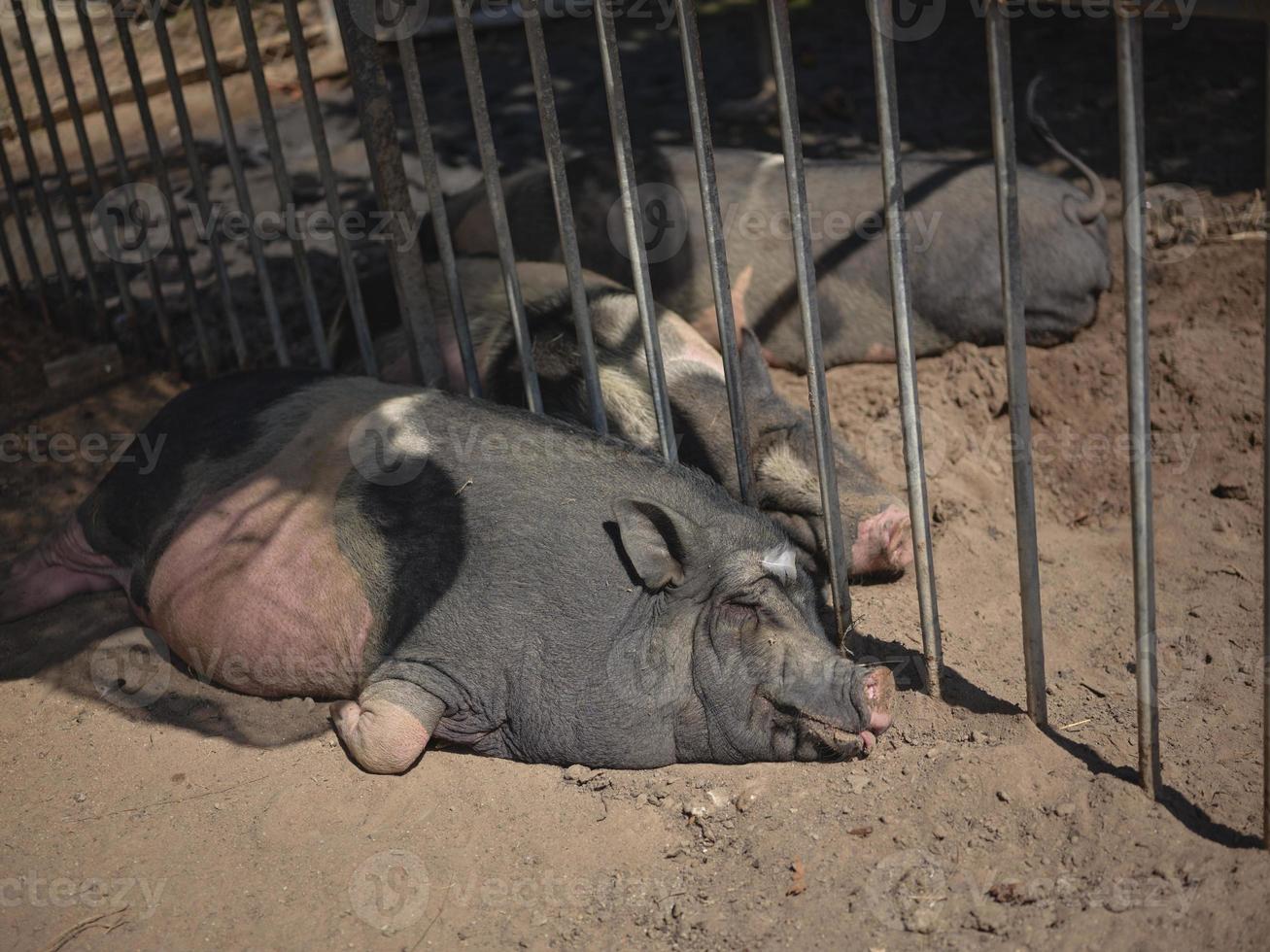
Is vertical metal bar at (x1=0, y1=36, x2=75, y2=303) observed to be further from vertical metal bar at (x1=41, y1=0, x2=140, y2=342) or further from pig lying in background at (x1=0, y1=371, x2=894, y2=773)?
pig lying in background at (x1=0, y1=371, x2=894, y2=773)

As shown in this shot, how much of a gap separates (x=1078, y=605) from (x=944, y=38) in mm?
5769

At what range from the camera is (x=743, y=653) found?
11.3 feet

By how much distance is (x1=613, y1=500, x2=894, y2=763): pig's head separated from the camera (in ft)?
11.0

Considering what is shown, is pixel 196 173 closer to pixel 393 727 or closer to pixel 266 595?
pixel 266 595

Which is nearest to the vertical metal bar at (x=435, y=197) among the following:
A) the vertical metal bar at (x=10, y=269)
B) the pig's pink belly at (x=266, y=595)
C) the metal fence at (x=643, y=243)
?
the metal fence at (x=643, y=243)

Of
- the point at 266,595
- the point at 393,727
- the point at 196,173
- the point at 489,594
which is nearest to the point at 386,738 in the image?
the point at 393,727

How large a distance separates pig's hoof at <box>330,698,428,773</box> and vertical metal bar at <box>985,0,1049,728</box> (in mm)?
→ 1690

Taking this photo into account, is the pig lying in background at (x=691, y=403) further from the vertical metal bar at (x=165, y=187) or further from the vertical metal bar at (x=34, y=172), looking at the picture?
the vertical metal bar at (x=34, y=172)

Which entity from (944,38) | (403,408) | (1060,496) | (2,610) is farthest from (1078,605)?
(944,38)

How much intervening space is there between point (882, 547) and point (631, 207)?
1567 millimetres

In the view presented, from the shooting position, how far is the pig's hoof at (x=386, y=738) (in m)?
3.42

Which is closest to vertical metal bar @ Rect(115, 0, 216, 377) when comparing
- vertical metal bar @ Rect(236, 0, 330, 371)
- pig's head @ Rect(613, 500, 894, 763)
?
vertical metal bar @ Rect(236, 0, 330, 371)

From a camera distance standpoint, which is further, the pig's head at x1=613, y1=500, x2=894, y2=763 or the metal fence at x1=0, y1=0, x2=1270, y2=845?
the pig's head at x1=613, y1=500, x2=894, y2=763

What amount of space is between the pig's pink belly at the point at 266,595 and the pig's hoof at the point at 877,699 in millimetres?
1484
